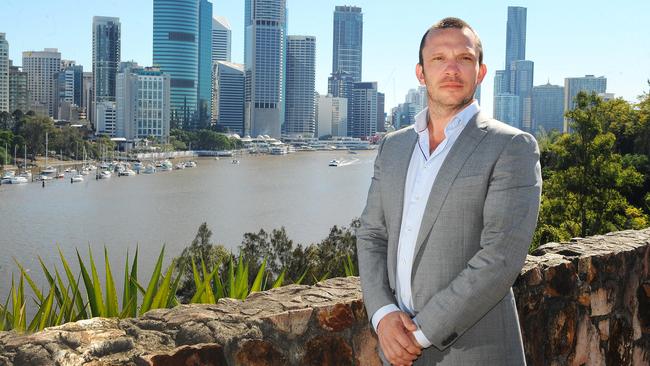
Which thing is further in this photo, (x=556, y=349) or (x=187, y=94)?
(x=187, y=94)

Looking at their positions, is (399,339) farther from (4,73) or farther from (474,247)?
(4,73)

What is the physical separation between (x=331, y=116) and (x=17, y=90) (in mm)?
52356

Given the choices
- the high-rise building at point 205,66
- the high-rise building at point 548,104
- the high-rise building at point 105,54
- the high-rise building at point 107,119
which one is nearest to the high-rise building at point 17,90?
the high-rise building at point 107,119

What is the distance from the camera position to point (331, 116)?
136 m

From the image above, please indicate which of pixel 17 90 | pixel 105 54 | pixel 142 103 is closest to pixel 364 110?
pixel 142 103

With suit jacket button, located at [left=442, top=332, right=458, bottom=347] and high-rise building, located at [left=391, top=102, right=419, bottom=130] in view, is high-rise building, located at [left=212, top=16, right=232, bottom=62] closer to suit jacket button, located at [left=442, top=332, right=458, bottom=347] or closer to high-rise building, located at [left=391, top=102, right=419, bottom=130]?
high-rise building, located at [left=391, top=102, right=419, bottom=130]

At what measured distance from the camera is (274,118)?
126250 mm

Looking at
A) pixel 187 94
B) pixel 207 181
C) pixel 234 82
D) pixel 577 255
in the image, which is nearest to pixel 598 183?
pixel 577 255

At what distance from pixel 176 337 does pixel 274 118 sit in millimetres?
125313

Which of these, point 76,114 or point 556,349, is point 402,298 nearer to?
point 556,349

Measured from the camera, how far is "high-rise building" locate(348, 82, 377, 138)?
12962cm

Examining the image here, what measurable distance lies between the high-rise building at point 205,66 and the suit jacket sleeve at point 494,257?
116 meters

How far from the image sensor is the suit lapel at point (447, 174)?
1.49 metres

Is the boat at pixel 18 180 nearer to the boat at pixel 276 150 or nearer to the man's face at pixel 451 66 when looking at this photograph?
the boat at pixel 276 150
